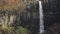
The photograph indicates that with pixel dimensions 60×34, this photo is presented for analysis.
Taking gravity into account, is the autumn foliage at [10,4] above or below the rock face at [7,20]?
above

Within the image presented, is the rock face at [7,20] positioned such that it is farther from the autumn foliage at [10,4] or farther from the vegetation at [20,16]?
the autumn foliage at [10,4]

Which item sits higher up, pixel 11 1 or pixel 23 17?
pixel 11 1

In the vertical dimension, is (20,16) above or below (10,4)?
below

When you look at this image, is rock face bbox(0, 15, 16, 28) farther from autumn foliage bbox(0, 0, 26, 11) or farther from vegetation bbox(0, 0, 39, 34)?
autumn foliage bbox(0, 0, 26, 11)

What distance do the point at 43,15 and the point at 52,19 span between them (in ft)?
0.92

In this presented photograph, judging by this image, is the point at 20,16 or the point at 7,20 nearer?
the point at 7,20

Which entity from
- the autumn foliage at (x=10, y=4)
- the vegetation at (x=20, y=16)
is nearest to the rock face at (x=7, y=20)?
the vegetation at (x=20, y=16)

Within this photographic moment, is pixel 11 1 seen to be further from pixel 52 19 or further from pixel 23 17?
pixel 52 19

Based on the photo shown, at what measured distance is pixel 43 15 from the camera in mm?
5930

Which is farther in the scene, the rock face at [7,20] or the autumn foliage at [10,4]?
the autumn foliage at [10,4]

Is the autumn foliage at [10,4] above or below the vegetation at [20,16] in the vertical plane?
above

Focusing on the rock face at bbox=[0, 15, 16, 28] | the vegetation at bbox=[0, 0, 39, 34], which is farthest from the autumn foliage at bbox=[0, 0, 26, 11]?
the rock face at bbox=[0, 15, 16, 28]

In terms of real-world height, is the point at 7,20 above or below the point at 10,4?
below

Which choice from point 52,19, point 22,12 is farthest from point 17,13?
point 52,19
